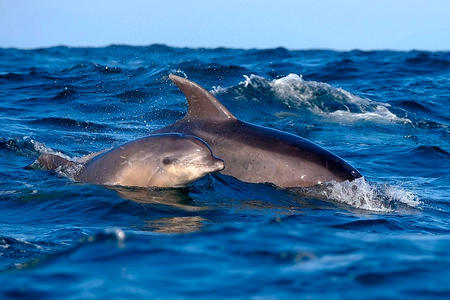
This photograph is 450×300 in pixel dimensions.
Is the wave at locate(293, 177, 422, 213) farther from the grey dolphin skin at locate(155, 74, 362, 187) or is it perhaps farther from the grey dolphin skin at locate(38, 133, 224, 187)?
the grey dolphin skin at locate(38, 133, 224, 187)

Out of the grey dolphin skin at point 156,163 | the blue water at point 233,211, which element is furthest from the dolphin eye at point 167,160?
the blue water at point 233,211

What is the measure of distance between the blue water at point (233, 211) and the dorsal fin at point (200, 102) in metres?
0.97

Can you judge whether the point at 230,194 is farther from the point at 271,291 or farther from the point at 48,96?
the point at 48,96

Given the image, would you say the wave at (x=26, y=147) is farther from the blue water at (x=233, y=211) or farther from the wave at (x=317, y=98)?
the wave at (x=317, y=98)

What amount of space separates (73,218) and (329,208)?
10.1 ft

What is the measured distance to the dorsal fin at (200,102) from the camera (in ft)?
34.2

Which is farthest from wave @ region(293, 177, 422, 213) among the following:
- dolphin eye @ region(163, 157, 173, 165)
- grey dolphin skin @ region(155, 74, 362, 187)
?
dolphin eye @ region(163, 157, 173, 165)

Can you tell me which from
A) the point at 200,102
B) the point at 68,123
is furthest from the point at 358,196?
the point at 68,123

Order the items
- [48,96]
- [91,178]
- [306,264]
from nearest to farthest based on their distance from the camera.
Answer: [306,264], [91,178], [48,96]

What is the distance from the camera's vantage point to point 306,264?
5477 millimetres

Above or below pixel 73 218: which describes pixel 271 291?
above

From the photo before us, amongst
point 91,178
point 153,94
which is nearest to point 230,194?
point 91,178

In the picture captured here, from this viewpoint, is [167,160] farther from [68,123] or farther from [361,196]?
[68,123]

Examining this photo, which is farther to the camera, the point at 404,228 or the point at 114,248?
the point at 404,228
